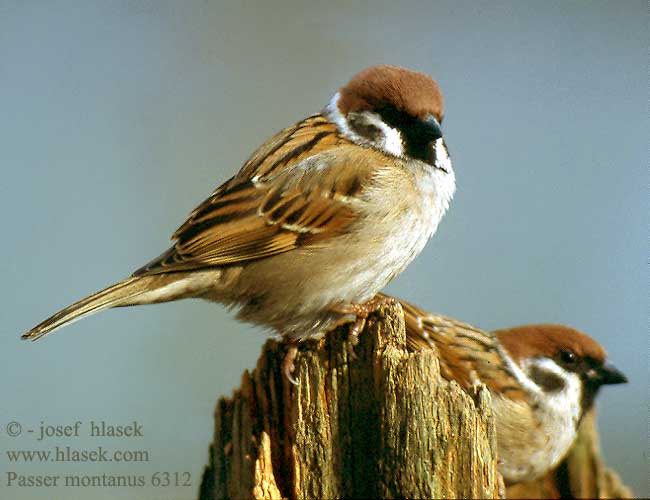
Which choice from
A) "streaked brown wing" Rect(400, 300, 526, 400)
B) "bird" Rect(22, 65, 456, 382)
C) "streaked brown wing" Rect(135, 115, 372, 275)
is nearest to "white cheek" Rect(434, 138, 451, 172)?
"bird" Rect(22, 65, 456, 382)

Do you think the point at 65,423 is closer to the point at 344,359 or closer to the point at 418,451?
the point at 344,359

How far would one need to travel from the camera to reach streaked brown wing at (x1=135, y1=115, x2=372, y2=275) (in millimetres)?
3178

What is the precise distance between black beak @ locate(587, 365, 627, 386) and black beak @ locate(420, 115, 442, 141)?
159 centimetres

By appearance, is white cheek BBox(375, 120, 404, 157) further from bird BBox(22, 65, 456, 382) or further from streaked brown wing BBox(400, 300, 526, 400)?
streaked brown wing BBox(400, 300, 526, 400)

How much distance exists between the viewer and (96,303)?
9.51ft

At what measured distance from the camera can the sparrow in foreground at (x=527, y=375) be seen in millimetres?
3873

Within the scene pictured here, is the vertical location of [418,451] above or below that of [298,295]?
below

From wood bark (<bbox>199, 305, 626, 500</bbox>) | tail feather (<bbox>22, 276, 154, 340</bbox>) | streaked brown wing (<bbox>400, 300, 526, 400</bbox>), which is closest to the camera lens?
wood bark (<bbox>199, 305, 626, 500</bbox>)

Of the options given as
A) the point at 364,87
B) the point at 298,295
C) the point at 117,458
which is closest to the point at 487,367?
the point at 298,295

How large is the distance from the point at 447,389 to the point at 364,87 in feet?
4.36

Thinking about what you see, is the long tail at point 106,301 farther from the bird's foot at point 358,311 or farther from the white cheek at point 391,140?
the white cheek at point 391,140

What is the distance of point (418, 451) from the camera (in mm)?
2436

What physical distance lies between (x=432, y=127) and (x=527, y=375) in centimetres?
154

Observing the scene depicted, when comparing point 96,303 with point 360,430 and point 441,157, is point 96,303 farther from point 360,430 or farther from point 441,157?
point 441,157
